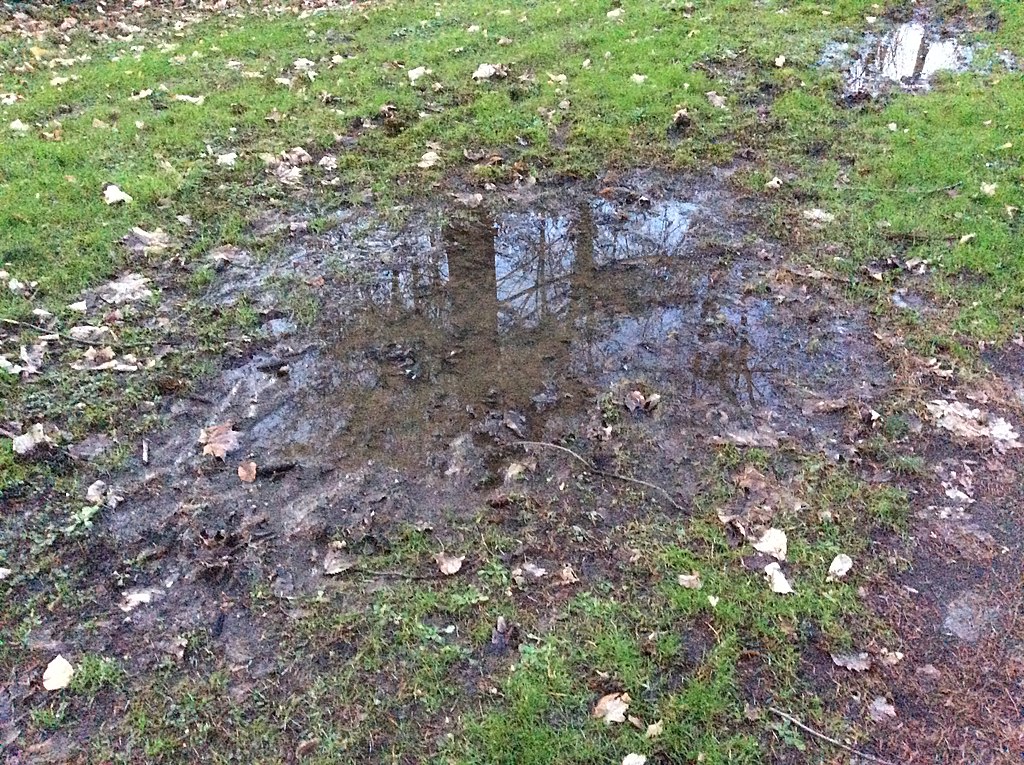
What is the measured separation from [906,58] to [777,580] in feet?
25.3

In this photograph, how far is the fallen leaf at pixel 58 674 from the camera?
9.90ft

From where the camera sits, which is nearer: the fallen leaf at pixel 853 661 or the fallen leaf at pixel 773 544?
the fallen leaf at pixel 853 661

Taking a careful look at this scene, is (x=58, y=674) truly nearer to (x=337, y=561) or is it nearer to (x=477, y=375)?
(x=337, y=561)

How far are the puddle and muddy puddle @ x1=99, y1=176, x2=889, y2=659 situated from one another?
13mm

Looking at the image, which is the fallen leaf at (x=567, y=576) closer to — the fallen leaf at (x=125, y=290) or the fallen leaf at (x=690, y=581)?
the fallen leaf at (x=690, y=581)

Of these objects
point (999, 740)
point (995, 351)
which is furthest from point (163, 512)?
point (995, 351)

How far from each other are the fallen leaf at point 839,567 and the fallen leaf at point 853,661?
0.37 meters

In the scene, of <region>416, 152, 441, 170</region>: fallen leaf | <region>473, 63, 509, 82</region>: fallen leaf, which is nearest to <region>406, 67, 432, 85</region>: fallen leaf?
<region>473, 63, 509, 82</region>: fallen leaf

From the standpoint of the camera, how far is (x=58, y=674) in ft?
9.99

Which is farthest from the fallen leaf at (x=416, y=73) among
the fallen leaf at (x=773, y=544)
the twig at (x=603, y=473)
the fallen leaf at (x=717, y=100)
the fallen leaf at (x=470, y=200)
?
the fallen leaf at (x=773, y=544)

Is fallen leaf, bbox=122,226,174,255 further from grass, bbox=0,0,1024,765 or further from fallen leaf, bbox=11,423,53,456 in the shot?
fallen leaf, bbox=11,423,53,456

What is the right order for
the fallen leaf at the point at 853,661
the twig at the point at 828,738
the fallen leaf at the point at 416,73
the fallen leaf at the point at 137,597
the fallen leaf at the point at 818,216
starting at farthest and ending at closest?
the fallen leaf at the point at 416,73
the fallen leaf at the point at 818,216
the fallen leaf at the point at 137,597
the fallen leaf at the point at 853,661
the twig at the point at 828,738

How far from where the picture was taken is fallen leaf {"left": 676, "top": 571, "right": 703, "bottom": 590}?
3.38 metres

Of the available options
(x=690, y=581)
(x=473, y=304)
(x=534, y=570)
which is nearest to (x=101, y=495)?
(x=534, y=570)
